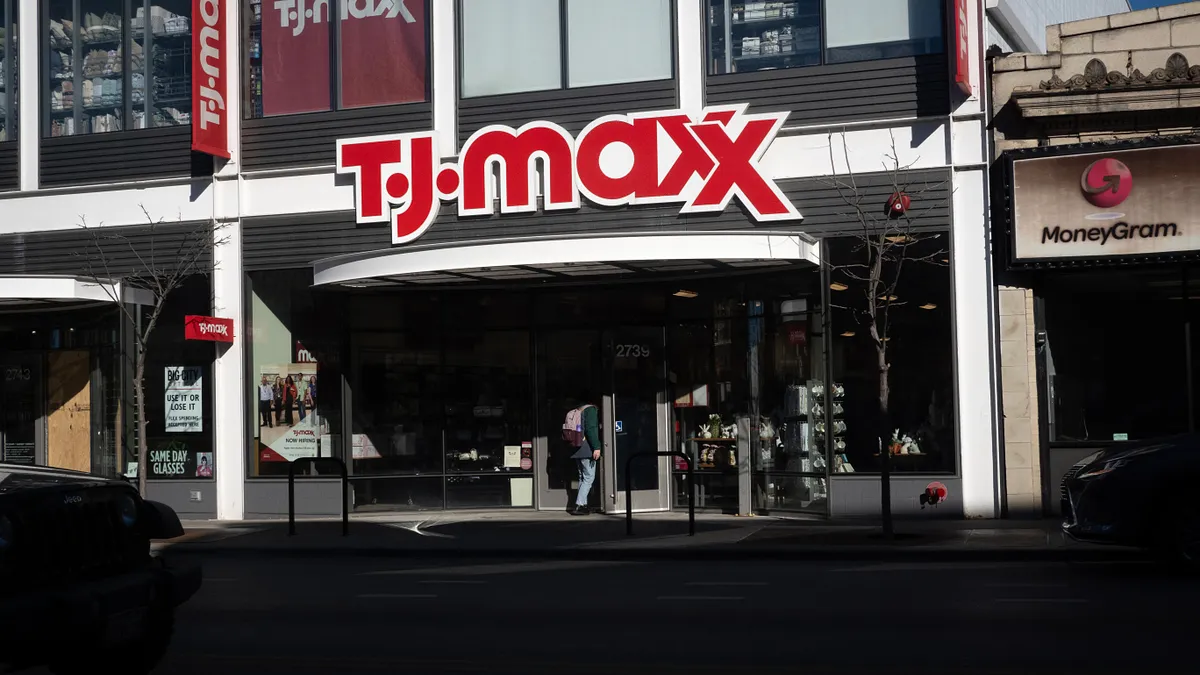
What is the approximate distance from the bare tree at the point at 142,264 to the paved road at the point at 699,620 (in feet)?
26.7

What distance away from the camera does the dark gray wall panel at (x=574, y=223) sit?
18.2 meters

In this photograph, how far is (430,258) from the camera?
59.5 feet

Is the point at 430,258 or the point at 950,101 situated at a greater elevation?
the point at 950,101

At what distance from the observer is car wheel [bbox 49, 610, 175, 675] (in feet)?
24.5

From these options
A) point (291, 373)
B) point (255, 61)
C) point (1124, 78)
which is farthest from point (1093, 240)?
point (255, 61)

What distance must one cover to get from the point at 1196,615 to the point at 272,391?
1502cm

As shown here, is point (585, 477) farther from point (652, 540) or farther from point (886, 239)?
point (886, 239)

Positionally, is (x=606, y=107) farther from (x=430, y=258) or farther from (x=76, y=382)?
(x=76, y=382)

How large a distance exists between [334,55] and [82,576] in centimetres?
1504

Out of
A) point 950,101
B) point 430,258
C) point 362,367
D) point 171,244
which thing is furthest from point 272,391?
point 950,101

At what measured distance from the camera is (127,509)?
7.45 metres

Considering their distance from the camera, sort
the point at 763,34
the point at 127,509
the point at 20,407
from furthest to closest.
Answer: the point at 20,407 < the point at 763,34 < the point at 127,509

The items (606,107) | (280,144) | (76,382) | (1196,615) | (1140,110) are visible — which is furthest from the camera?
(76,382)

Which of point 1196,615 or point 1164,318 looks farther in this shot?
point 1164,318
